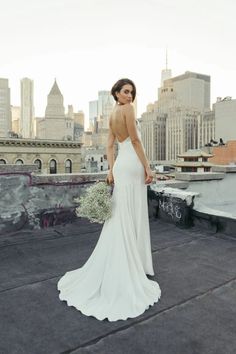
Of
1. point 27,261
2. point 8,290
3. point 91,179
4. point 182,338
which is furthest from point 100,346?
point 91,179

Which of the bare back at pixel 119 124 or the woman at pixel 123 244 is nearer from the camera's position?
the woman at pixel 123 244

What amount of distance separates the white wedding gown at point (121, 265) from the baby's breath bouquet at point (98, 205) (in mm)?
94

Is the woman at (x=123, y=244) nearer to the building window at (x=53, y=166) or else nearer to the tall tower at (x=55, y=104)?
the building window at (x=53, y=166)

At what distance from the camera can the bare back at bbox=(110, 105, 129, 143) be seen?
14.1ft

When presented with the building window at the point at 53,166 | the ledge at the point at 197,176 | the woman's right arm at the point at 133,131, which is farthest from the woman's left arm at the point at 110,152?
the building window at the point at 53,166

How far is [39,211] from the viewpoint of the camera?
300 inches

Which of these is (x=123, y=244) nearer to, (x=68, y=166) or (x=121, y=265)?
(x=121, y=265)

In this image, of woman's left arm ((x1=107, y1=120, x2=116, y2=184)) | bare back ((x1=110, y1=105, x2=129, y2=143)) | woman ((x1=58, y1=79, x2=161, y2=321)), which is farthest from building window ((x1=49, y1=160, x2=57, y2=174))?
bare back ((x1=110, y1=105, x2=129, y2=143))

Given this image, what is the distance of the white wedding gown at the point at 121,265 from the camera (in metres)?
3.85

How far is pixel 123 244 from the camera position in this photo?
415cm

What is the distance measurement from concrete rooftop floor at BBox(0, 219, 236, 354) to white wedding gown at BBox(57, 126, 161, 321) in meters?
0.15

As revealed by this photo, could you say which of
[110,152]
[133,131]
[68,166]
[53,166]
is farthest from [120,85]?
[68,166]

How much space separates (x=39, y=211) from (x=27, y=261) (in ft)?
7.69

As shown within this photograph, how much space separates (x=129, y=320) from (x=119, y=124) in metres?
2.40
